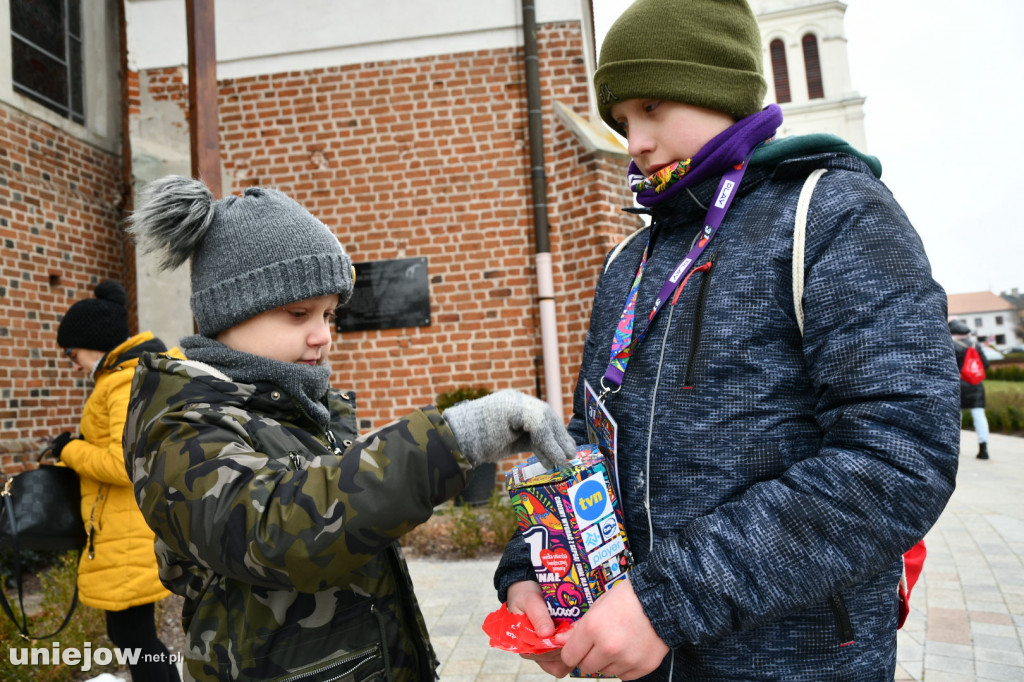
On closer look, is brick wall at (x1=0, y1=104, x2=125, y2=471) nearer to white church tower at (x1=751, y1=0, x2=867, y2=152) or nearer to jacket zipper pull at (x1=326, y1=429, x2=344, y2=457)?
jacket zipper pull at (x1=326, y1=429, x2=344, y2=457)

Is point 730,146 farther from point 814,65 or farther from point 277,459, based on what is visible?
point 814,65

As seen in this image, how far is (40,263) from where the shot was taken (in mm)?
6008

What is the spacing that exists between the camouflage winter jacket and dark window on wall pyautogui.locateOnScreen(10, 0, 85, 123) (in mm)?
6554

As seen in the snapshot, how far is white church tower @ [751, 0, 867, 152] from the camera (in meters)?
38.2

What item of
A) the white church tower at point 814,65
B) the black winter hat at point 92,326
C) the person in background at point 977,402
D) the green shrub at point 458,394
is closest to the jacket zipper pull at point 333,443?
the black winter hat at point 92,326

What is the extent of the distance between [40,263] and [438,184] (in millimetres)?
3595

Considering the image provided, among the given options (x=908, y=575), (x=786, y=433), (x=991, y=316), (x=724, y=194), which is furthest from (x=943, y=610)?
(x=991, y=316)

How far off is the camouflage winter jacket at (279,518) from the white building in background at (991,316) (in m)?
84.5

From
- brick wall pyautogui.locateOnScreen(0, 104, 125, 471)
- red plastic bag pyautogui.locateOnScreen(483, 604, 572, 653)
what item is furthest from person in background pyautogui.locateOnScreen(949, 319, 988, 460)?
brick wall pyautogui.locateOnScreen(0, 104, 125, 471)

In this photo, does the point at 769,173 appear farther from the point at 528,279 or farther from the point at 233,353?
the point at 528,279

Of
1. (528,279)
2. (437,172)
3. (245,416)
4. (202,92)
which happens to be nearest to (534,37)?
(437,172)

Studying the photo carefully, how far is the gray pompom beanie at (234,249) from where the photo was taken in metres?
1.43

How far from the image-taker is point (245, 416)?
1.29 m

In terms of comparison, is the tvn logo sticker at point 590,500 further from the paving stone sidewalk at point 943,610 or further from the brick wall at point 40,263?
the brick wall at point 40,263
